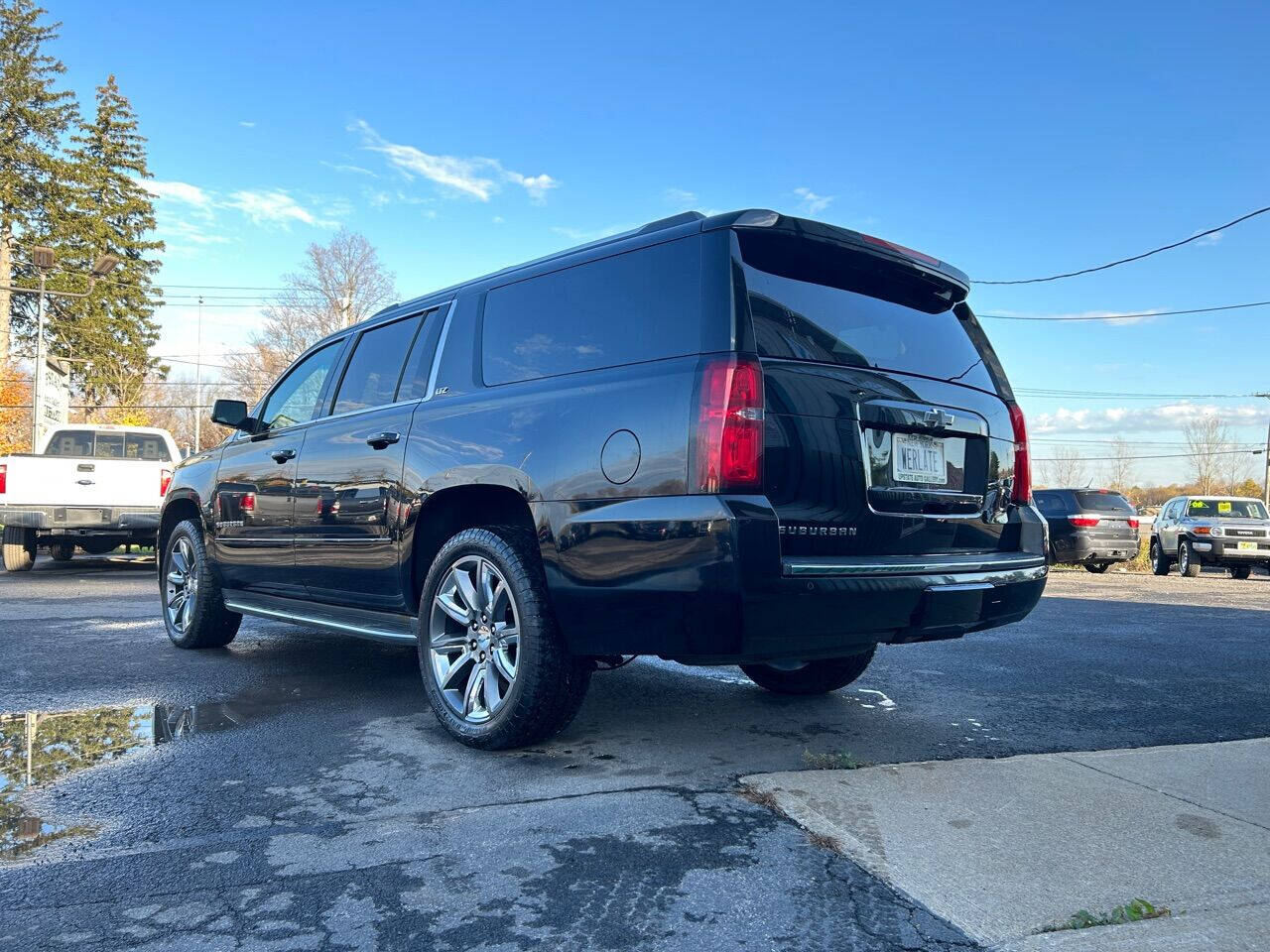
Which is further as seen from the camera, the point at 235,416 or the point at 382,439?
the point at 235,416

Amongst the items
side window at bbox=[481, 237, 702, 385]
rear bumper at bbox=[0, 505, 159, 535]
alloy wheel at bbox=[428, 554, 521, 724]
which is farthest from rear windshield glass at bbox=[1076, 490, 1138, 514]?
alloy wheel at bbox=[428, 554, 521, 724]

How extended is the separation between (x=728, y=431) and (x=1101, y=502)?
16.6 m

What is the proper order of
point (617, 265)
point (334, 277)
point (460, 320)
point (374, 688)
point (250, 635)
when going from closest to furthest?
point (617, 265) → point (460, 320) → point (374, 688) → point (250, 635) → point (334, 277)

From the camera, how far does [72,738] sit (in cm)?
367

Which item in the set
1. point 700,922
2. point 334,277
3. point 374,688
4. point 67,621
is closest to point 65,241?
point 334,277

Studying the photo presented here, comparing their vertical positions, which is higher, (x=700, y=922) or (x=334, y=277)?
(x=334, y=277)

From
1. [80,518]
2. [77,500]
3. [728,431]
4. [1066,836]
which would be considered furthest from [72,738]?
[77,500]

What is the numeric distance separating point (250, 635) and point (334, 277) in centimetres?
3801

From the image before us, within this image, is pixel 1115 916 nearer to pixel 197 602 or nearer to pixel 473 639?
pixel 473 639

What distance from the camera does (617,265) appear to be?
3.46m

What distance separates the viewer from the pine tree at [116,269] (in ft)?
146

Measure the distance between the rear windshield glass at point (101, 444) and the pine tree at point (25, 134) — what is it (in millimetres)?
30725

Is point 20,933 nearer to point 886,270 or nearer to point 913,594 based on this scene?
point 913,594

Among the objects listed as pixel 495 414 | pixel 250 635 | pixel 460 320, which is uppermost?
pixel 460 320
